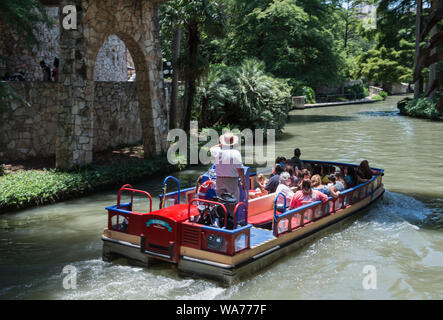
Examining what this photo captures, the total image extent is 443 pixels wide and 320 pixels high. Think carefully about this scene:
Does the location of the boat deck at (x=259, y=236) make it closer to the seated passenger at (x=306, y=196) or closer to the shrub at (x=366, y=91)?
the seated passenger at (x=306, y=196)

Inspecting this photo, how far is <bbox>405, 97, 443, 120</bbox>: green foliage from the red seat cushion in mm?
28727

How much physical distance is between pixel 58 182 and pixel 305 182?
6.72m

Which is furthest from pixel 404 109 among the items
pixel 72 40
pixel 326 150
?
pixel 72 40

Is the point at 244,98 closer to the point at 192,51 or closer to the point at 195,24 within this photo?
the point at 192,51

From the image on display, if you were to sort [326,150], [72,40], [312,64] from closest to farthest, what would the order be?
[72,40], [326,150], [312,64]

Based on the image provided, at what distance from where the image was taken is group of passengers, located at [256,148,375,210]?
32.2ft

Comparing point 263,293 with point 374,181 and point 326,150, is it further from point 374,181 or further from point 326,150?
point 326,150

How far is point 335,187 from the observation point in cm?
1092

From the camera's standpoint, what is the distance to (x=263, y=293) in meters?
7.45

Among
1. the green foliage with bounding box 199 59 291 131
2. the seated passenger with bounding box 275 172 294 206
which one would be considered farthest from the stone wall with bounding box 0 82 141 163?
the seated passenger with bounding box 275 172 294 206

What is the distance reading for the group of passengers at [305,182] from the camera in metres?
9.80

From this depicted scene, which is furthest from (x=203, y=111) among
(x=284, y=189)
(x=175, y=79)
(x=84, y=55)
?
(x=284, y=189)

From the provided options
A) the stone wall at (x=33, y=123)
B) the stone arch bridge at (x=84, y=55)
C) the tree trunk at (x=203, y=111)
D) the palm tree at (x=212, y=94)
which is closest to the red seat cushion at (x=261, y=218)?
the stone arch bridge at (x=84, y=55)
